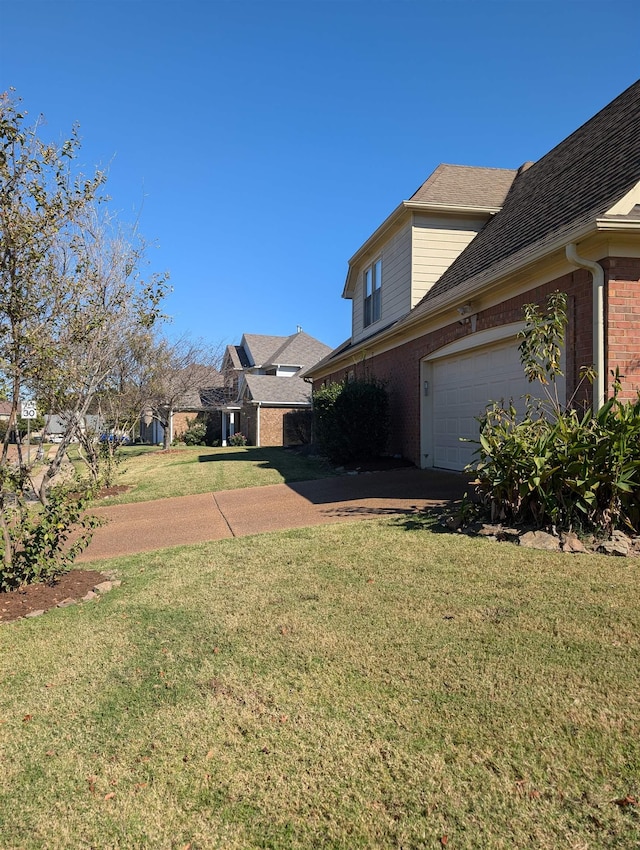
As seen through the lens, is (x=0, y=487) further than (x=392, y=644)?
Yes

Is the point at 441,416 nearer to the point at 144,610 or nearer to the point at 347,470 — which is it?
the point at 347,470

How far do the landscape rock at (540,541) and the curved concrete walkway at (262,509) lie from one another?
7.16ft

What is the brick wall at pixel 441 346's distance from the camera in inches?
285

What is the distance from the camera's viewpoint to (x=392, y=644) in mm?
3758

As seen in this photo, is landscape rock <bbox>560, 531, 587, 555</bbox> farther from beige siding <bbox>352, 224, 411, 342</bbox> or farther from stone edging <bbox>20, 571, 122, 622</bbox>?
beige siding <bbox>352, 224, 411, 342</bbox>

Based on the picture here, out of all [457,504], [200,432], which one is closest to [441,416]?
[457,504]

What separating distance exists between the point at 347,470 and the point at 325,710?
10349 mm

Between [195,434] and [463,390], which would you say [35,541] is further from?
[195,434]

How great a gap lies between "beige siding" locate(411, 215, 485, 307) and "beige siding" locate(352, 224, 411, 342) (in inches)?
7.9

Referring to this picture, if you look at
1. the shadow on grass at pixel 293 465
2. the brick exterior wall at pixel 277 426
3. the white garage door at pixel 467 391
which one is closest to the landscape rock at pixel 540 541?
the white garage door at pixel 467 391

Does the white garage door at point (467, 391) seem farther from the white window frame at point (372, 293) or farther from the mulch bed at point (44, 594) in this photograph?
the mulch bed at point (44, 594)

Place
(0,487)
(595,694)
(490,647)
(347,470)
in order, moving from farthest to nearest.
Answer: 1. (347,470)
2. (0,487)
3. (490,647)
4. (595,694)

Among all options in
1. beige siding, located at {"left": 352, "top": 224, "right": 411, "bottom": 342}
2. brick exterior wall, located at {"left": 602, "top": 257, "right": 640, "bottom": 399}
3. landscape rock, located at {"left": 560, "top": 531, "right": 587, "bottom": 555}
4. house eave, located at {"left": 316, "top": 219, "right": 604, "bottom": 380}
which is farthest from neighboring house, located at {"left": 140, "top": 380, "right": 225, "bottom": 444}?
landscape rock, located at {"left": 560, "top": 531, "right": 587, "bottom": 555}

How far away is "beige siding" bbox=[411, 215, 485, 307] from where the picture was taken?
530 inches
